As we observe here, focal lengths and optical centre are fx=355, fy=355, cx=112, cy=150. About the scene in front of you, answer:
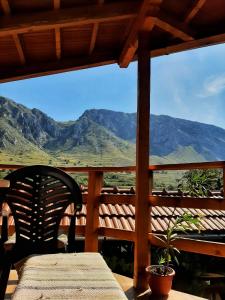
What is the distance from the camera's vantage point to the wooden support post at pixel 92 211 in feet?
11.9

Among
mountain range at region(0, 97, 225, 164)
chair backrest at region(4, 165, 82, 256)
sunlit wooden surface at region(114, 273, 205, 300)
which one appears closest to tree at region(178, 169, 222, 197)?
sunlit wooden surface at region(114, 273, 205, 300)

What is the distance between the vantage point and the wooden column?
11.1 feet

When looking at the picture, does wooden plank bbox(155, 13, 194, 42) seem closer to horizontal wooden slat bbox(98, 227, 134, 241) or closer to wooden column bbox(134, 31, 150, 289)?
wooden column bbox(134, 31, 150, 289)

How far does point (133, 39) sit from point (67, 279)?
2834 millimetres

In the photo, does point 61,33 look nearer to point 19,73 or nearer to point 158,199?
point 19,73

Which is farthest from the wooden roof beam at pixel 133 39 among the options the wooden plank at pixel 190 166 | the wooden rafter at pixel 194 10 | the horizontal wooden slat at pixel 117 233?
the horizontal wooden slat at pixel 117 233

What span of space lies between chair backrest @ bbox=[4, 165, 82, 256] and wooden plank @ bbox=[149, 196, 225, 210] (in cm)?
109

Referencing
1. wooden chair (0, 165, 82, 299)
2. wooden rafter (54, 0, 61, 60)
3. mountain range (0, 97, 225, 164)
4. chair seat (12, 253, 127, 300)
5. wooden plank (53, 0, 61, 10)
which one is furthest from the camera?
mountain range (0, 97, 225, 164)

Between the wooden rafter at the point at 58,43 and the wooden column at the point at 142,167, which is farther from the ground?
the wooden rafter at the point at 58,43

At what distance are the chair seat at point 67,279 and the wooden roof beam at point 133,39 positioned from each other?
2.38 meters

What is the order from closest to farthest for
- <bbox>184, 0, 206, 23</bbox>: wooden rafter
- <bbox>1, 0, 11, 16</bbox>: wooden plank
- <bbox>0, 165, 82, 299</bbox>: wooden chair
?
1. <bbox>0, 165, 82, 299</bbox>: wooden chair
2. <bbox>1, 0, 11, 16</bbox>: wooden plank
3. <bbox>184, 0, 206, 23</bbox>: wooden rafter

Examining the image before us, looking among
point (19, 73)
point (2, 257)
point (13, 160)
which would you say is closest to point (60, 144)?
point (13, 160)

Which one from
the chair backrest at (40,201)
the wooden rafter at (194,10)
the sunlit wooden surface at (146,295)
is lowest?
the sunlit wooden surface at (146,295)

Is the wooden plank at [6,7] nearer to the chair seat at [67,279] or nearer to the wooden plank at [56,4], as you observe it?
the wooden plank at [56,4]
